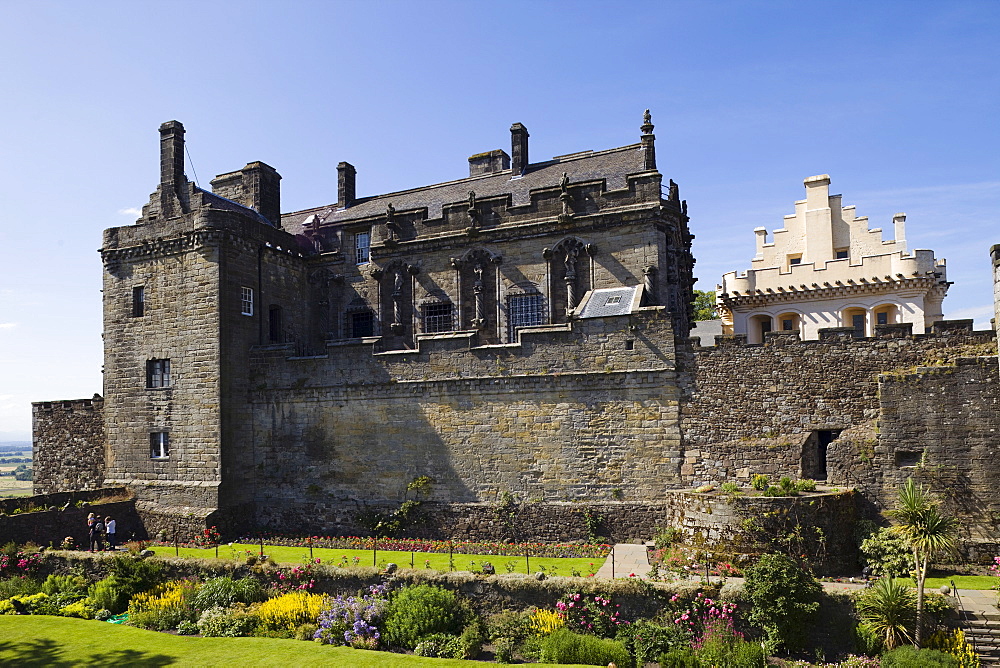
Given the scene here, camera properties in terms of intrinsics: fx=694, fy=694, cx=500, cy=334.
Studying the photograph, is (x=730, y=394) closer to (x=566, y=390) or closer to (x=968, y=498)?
(x=566, y=390)

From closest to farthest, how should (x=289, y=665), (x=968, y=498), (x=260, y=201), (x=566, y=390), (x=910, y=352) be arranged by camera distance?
1. (x=289, y=665)
2. (x=968, y=498)
3. (x=910, y=352)
4. (x=566, y=390)
5. (x=260, y=201)

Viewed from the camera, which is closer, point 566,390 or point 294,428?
point 566,390

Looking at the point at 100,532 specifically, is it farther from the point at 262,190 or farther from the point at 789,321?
the point at 789,321

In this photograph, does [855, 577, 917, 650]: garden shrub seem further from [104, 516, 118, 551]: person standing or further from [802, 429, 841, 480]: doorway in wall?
[104, 516, 118, 551]: person standing

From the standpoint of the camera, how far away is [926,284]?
29.2 meters

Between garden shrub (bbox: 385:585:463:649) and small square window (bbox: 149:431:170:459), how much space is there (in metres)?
14.6

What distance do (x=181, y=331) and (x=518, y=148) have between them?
15999 millimetres

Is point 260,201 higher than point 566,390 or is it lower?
higher

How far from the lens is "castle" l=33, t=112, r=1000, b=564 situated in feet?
A: 65.4

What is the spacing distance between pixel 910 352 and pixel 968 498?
405cm

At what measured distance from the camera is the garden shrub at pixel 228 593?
17922mm

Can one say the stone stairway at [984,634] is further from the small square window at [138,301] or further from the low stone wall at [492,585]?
the small square window at [138,301]

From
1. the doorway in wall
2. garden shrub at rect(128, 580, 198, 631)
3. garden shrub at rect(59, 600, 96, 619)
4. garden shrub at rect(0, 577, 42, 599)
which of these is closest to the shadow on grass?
garden shrub at rect(128, 580, 198, 631)

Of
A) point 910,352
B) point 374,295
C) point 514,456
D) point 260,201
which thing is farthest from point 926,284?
point 260,201
